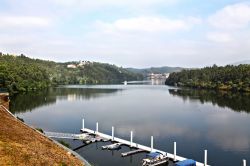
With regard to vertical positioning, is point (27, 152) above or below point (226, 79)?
below

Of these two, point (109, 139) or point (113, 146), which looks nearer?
point (113, 146)

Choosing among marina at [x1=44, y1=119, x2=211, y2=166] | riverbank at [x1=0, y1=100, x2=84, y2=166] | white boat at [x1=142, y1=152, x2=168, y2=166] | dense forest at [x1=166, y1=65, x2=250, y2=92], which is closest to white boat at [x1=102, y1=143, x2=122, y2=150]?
marina at [x1=44, y1=119, x2=211, y2=166]

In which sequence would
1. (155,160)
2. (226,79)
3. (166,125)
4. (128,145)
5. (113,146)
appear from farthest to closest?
(226,79) < (166,125) < (128,145) < (113,146) < (155,160)

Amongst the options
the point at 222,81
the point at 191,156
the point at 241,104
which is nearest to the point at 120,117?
the point at 191,156

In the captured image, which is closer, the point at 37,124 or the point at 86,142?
the point at 86,142

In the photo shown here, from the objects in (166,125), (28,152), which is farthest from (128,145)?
(28,152)

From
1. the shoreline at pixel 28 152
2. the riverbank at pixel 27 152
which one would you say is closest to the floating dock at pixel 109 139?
the shoreline at pixel 28 152

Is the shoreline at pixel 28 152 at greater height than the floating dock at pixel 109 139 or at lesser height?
greater

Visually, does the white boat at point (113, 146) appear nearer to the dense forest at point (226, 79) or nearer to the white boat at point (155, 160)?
the white boat at point (155, 160)

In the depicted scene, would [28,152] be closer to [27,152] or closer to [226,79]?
[27,152]

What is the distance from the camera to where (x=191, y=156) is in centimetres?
4531

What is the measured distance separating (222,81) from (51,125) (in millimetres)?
121338

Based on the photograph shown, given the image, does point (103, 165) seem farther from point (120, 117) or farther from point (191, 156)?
point (120, 117)

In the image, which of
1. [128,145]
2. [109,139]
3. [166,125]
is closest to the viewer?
[128,145]
